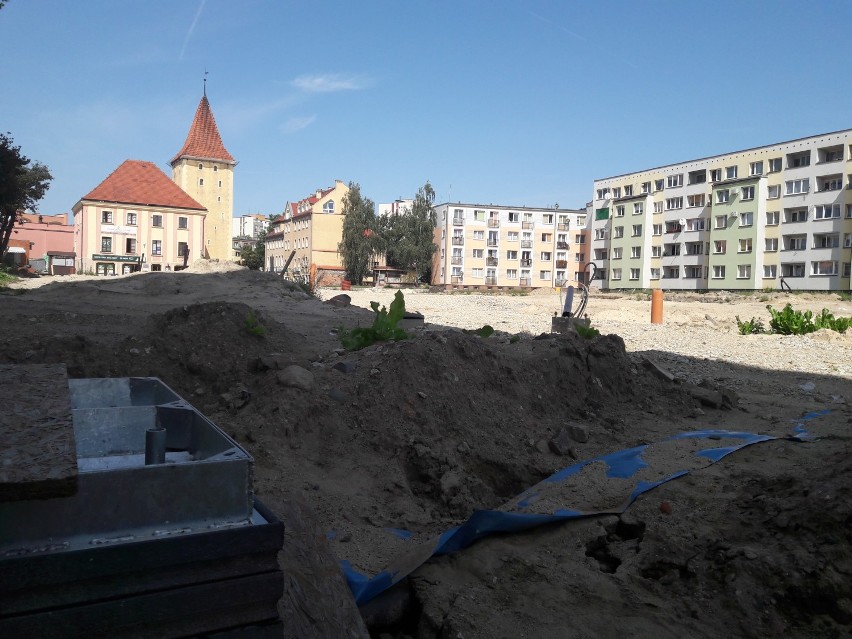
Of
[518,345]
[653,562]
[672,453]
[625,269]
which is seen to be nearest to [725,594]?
[653,562]

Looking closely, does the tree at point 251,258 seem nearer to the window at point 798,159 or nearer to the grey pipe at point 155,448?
the window at point 798,159

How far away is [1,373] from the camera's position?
192 centimetres

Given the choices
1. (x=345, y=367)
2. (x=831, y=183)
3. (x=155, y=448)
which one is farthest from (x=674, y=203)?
(x=155, y=448)

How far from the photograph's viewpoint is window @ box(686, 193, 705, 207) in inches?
2321

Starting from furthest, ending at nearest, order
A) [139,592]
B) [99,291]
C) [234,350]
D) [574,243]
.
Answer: [574,243] < [99,291] < [234,350] < [139,592]

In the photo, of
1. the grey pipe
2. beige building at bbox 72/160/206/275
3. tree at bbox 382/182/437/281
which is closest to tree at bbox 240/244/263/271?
tree at bbox 382/182/437/281

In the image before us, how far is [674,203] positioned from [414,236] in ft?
87.5

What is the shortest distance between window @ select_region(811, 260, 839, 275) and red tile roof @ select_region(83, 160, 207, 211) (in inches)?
1963

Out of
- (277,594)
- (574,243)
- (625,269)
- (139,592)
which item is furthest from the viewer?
(574,243)

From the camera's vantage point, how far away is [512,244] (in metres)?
78.3

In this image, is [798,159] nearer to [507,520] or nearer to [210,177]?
[210,177]

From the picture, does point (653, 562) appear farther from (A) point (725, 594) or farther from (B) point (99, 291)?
(B) point (99, 291)

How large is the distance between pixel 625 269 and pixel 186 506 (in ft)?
218

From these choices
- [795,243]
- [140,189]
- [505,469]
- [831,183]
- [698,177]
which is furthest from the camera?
[698,177]
